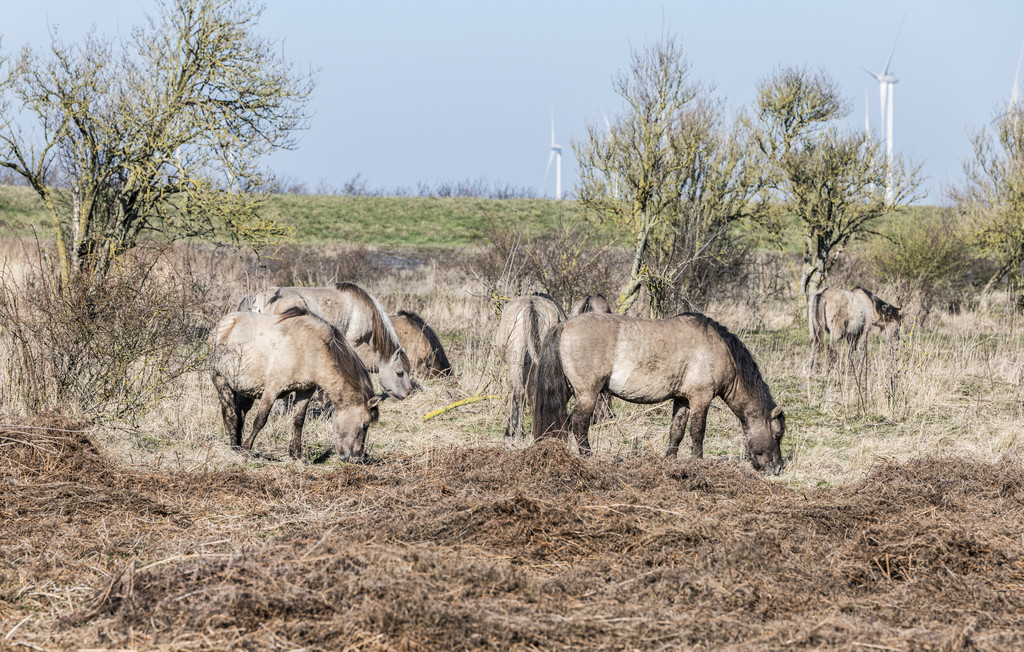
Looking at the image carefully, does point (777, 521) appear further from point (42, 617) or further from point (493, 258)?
point (493, 258)

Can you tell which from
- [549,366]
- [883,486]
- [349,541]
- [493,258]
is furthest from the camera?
[493,258]

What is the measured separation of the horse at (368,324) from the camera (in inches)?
453

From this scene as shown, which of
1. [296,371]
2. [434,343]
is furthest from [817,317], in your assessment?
[296,371]

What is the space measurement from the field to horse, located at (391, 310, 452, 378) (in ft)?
14.5

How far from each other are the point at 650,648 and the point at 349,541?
191cm

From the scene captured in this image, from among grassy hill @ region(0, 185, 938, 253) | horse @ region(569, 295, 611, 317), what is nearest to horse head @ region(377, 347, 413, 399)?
horse @ region(569, 295, 611, 317)

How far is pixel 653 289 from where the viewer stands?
18312 mm

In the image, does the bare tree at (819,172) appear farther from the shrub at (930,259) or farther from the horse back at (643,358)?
the horse back at (643,358)

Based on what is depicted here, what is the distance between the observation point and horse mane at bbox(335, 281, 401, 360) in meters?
11.6

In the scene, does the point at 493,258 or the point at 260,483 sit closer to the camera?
the point at 260,483

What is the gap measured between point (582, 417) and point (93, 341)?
4705 mm

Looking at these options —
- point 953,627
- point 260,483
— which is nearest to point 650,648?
point 953,627

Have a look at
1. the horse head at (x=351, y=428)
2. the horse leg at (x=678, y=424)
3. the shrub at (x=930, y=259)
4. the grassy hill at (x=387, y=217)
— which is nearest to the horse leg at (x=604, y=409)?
the horse leg at (x=678, y=424)

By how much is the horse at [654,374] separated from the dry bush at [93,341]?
3.60m
